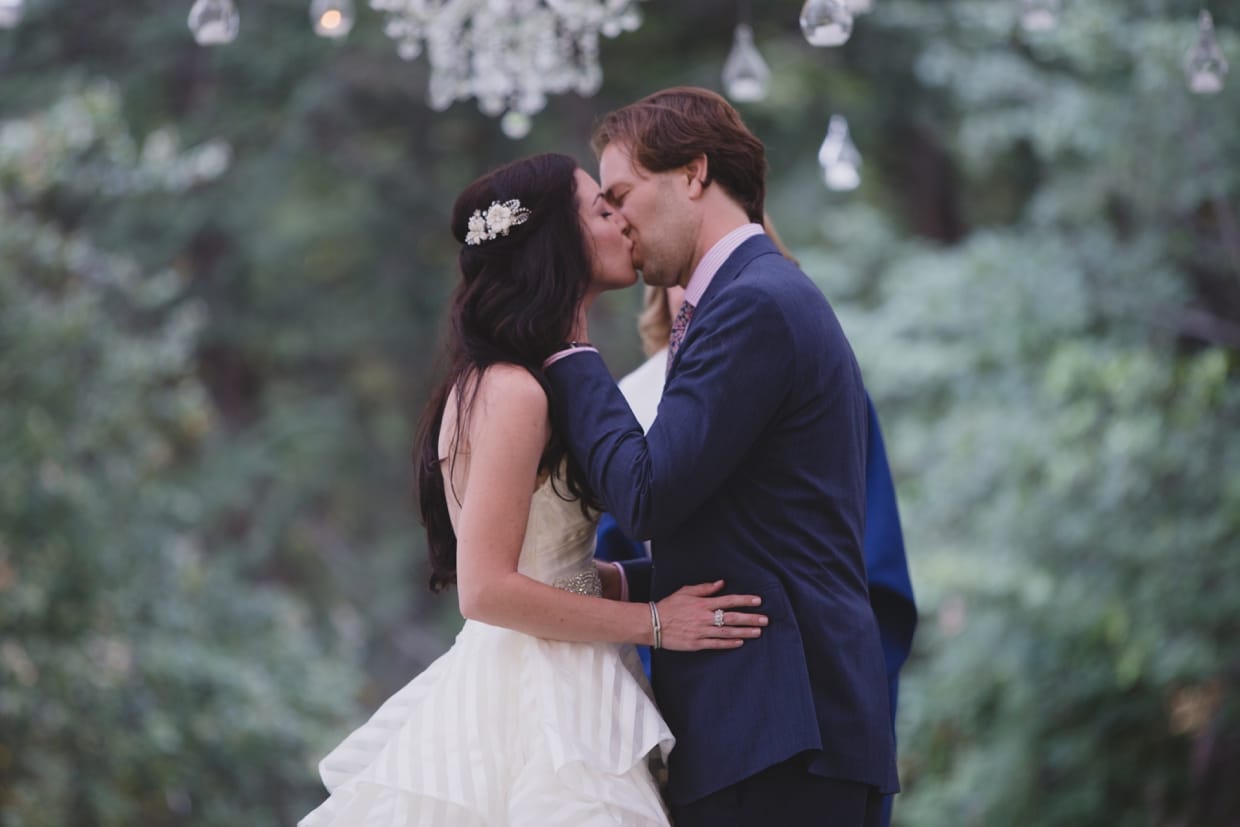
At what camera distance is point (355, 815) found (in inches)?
88.6

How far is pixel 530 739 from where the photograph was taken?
2184mm

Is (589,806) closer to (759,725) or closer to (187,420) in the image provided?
(759,725)

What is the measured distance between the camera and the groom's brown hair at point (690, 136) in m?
2.23

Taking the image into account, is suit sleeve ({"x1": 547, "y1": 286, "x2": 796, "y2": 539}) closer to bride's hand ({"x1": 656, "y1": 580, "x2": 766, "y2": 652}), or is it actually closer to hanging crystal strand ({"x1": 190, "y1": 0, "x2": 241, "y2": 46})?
bride's hand ({"x1": 656, "y1": 580, "x2": 766, "y2": 652})

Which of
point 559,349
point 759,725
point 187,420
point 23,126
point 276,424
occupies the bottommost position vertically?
point 276,424

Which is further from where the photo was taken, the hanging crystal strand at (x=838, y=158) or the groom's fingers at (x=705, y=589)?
the hanging crystal strand at (x=838, y=158)

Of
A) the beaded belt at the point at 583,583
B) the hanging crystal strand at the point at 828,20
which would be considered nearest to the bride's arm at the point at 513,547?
the beaded belt at the point at 583,583

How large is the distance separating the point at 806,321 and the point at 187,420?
5.23m

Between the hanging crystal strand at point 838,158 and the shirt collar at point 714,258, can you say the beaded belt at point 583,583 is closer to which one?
the shirt collar at point 714,258

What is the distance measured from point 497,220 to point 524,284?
11 centimetres

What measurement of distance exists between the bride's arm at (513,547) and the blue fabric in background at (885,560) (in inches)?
21.5

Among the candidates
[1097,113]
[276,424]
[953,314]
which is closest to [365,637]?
[276,424]

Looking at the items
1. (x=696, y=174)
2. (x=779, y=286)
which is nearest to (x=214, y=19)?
(x=696, y=174)

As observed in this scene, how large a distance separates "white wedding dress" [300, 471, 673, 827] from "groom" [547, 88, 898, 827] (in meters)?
0.08
